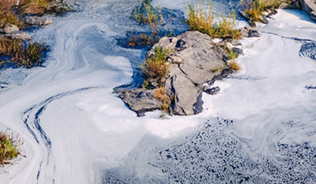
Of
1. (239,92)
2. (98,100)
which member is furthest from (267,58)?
(98,100)

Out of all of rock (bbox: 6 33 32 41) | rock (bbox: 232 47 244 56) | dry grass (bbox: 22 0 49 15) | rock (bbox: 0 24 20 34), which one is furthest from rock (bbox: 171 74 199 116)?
dry grass (bbox: 22 0 49 15)

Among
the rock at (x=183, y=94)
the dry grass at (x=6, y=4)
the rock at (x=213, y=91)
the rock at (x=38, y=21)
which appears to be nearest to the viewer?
the rock at (x=183, y=94)

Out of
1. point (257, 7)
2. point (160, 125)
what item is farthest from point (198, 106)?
point (257, 7)

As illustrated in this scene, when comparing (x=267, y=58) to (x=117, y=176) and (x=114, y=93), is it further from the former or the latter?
(x=117, y=176)

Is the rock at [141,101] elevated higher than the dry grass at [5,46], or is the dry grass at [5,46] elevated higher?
the dry grass at [5,46]

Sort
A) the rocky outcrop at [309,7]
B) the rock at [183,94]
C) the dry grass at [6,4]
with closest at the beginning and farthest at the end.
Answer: the rock at [183,94]
the rocky outcrop at [309,7]
the dry grass at [6,4]

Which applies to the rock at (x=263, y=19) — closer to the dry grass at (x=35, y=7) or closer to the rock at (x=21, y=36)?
the rock at (x=21, y=36)

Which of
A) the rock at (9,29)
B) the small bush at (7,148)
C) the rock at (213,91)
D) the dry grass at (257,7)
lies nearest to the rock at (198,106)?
the rock at (213,91)
